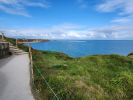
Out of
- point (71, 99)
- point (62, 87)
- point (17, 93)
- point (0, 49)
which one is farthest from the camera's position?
point (0, 49)

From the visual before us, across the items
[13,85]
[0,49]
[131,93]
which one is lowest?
[131,93]

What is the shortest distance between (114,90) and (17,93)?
490 centimetres

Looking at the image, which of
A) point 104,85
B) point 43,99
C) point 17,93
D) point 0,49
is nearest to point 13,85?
point 17,93

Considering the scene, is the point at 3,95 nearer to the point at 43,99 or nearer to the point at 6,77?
the point at 43,99

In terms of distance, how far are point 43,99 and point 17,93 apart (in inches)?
50.1

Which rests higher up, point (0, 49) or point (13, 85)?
point (0, 49)

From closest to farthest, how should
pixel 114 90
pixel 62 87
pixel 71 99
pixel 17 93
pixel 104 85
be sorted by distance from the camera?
pixel 71 99 < pixel 17 93 < pixel 62 87 < pixel 114 90 < pixel 104 85

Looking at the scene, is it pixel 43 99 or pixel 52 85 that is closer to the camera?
pixel 43 99

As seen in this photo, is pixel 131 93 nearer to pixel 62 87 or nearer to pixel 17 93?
pixel 62 87

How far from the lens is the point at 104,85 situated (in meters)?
8.48

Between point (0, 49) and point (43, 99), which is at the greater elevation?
point (0, 49)

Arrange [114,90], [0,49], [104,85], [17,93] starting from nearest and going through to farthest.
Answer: [17,93], [114,90], [104,85], [0,49]

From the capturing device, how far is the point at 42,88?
7.08 m

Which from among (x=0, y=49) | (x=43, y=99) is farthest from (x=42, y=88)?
(x=0, y=49)
